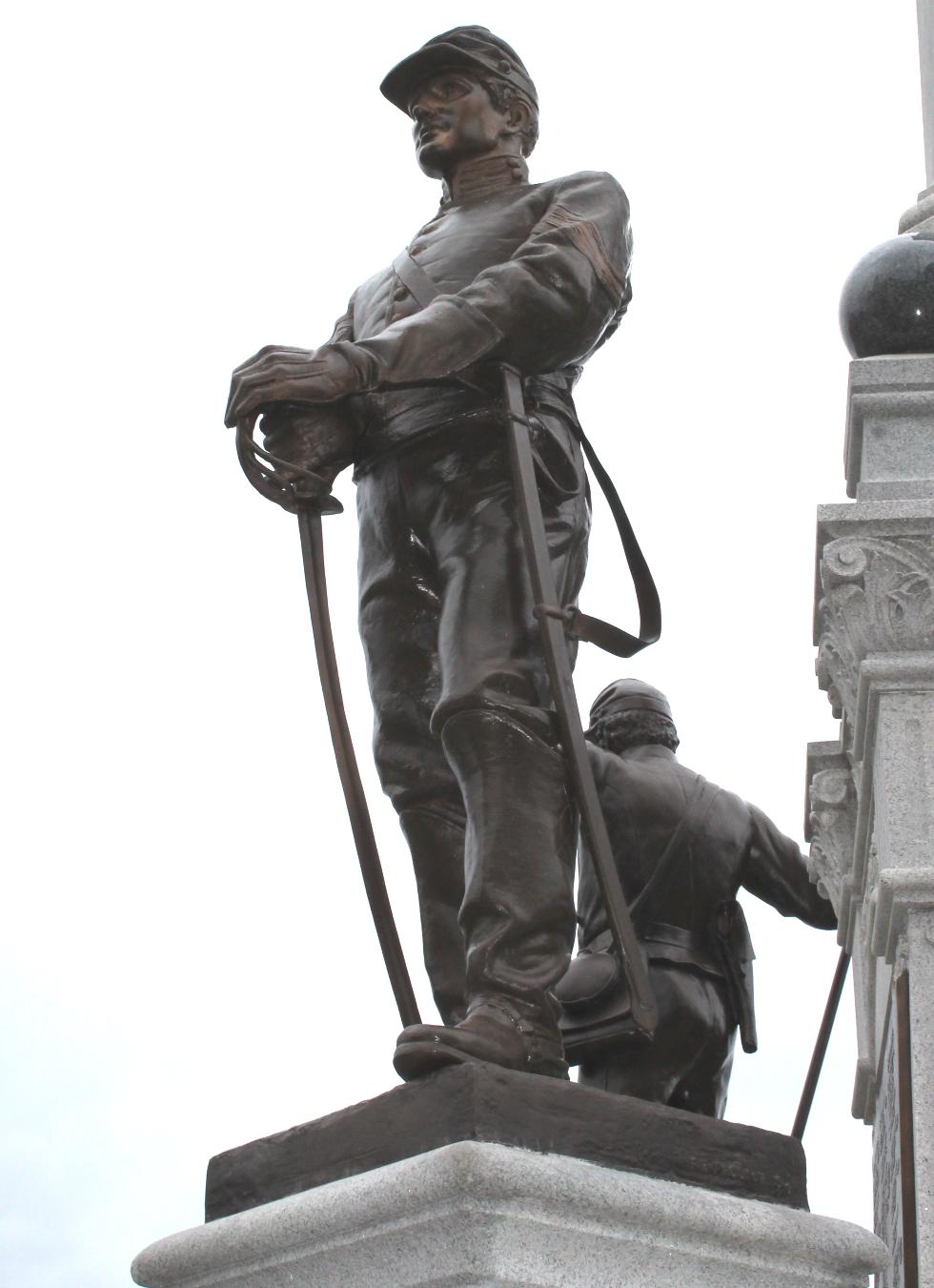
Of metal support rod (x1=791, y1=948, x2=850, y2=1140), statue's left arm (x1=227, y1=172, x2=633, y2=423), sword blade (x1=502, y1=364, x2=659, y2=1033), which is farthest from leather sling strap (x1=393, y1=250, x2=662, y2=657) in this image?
metal support rod (x1=791, y1=948, x2=850, y2=1140)

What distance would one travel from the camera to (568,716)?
469 centimetres

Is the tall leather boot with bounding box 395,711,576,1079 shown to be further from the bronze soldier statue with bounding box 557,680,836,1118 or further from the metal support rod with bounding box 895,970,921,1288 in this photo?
the metal support rod with bounding box 895,970,921,1288

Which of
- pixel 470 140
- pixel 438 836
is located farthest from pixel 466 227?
pixel 438 836

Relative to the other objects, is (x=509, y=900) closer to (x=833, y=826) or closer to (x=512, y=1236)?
(x=512, y=1236)

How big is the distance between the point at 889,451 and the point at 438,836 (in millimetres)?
Answer: 3060

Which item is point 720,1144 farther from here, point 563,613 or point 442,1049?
point 563,613

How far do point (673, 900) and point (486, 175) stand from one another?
213cm

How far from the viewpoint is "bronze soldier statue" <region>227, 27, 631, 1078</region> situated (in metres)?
4.57

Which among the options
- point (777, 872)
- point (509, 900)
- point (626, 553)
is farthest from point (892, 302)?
point (509, 900)

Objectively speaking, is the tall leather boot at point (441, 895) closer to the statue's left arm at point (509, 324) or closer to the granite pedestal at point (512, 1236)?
the granite pedestal at point (512, 1236)

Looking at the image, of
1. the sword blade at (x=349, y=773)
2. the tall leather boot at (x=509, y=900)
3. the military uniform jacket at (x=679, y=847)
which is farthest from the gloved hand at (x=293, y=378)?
the military uniform jacket at (x=679, y=847)

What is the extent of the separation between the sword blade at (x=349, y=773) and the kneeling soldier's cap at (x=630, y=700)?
1931mm

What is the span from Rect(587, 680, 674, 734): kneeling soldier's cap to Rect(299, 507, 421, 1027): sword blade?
6.33ft

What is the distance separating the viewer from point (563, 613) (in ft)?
15.7
